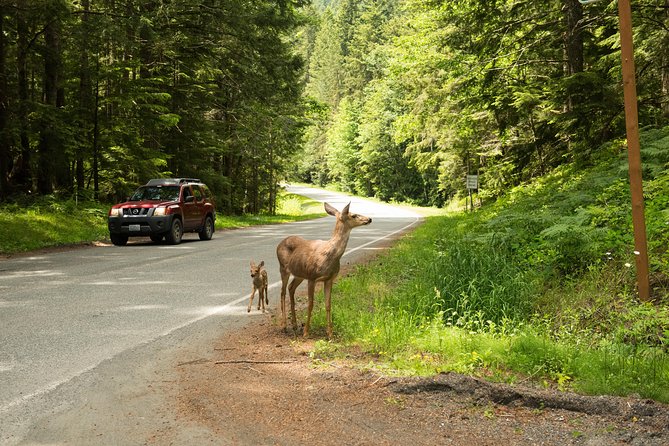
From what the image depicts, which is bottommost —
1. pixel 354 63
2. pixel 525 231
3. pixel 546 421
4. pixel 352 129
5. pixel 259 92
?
pixel 546 421

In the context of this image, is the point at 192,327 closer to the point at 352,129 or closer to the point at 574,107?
the point at 574,107

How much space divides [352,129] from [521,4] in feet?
225

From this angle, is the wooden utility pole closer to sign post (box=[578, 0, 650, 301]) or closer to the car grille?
sign post (box=[578, 0, 650, 301])

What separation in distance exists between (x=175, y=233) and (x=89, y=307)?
368 inches

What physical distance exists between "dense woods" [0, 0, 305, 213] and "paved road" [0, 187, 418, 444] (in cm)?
694

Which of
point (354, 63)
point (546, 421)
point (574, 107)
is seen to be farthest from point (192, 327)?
point (354, 63)

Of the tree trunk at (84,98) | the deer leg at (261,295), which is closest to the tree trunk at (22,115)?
the tree trunk at (84,98)

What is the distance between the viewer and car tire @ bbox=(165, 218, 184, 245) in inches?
654

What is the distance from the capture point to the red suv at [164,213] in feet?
53.3

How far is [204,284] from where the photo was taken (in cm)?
972

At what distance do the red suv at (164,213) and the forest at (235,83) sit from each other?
4086 mm

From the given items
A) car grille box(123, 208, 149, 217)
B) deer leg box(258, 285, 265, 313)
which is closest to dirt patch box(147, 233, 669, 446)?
deer leg box(258, 285, 265, 313)

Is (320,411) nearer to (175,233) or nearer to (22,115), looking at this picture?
(175,233)

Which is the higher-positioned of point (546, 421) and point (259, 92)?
point (259, 92)
